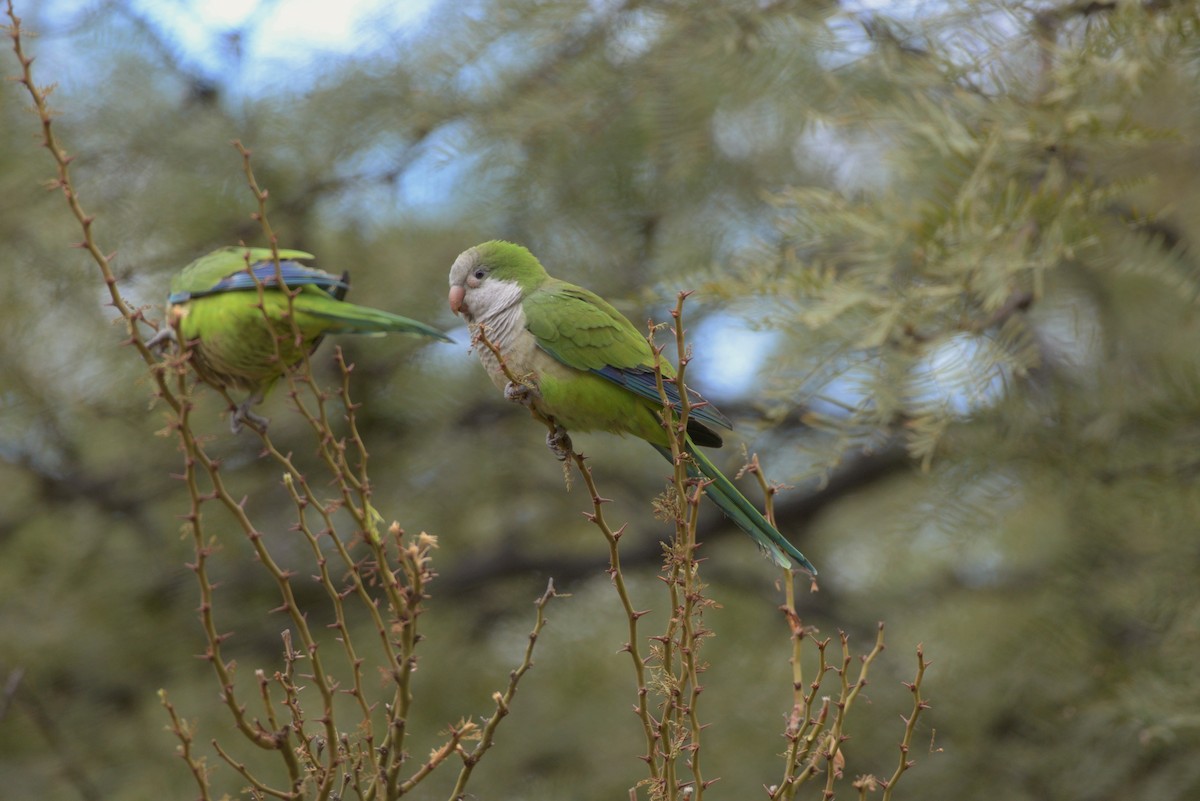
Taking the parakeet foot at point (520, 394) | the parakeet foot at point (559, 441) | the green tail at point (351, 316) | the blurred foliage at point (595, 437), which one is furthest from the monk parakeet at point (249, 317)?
the blurred foliage at point (595, 437)

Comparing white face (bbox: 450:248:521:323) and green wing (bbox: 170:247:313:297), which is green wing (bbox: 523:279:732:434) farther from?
green wing (bbox: 170:247:313:297)

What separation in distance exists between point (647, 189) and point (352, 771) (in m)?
2.53

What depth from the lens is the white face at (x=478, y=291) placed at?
91.4 inches

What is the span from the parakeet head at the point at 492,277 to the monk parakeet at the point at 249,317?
261 millimetres

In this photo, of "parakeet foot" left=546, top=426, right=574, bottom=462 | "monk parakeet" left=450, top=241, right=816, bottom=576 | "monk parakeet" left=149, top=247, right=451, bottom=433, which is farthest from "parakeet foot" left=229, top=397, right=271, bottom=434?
"parakeet foot" left=546, top=426, right=574, bottom=462

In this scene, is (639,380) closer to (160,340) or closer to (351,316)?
(351,316)

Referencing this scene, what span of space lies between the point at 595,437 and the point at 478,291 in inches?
59.8

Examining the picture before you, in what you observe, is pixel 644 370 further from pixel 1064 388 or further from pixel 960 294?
pixel 1064 388

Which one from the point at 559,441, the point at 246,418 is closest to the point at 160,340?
the point at 246,418

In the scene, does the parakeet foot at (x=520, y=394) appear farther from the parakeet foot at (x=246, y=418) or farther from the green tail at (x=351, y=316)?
the parakeet foot at (x=246, y=418)

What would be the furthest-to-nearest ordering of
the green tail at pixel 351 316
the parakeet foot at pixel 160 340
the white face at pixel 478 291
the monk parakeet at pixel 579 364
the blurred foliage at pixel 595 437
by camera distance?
the blurred foliage at pixel 595 437, the white face at pixel 478 291, the monk parakeet at pixel 579 364, the green tail at pixel 351 316, the parakeet foot at pixel 160 340

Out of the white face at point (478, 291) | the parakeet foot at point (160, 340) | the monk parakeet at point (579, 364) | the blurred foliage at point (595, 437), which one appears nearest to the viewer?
the parakeet foot at point (160, 340)

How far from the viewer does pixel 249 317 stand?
2.05 meters

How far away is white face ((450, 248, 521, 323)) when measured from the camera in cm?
232
